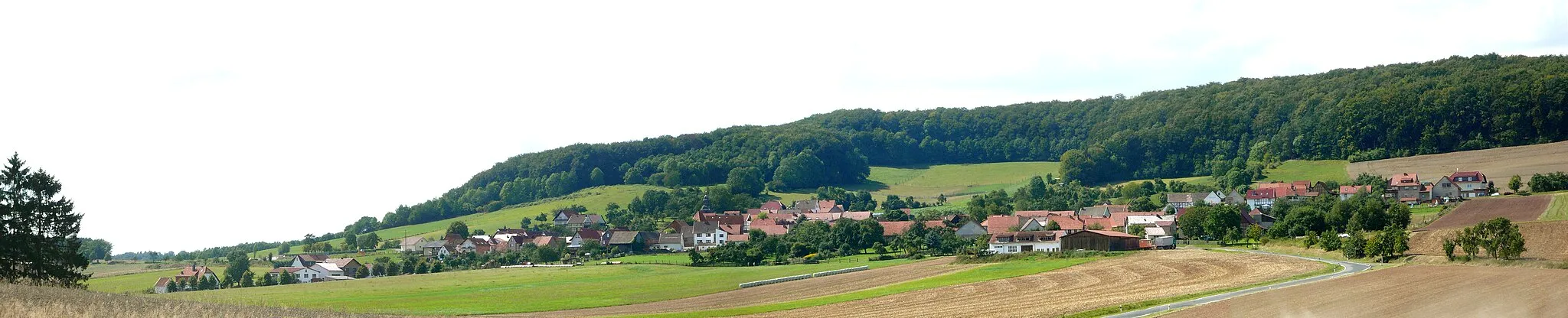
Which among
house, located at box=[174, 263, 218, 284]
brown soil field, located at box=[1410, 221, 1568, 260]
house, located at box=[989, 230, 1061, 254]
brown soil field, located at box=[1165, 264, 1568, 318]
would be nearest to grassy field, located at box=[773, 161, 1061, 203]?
house, located at box=[989, 230, 1061, 254]

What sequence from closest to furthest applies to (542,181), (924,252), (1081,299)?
(1081,299) < (924,252) < (542,181)

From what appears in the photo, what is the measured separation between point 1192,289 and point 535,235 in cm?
9936

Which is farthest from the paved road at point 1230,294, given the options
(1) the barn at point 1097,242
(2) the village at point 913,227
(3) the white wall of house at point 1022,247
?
(3) the white wall of house at point 1022,247

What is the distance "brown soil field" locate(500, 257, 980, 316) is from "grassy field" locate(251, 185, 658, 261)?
8147 cm

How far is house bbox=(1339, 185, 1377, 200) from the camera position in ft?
362

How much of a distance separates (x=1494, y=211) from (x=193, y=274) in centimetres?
9394

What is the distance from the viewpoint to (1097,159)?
166000 millimetres

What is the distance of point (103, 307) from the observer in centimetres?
2688

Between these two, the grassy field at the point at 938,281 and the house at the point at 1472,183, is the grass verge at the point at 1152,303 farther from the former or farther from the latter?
the house at the point at 1472,183

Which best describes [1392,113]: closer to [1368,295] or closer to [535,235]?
[535,235]

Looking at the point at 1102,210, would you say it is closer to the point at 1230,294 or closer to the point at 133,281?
the point at 1230,294

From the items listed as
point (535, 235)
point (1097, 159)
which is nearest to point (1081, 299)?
point (535, 235)

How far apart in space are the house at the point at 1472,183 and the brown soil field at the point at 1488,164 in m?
0.96

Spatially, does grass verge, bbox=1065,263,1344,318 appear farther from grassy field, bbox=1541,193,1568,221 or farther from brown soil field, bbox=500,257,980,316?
grassy field, bbox=1541,193,1568,221
